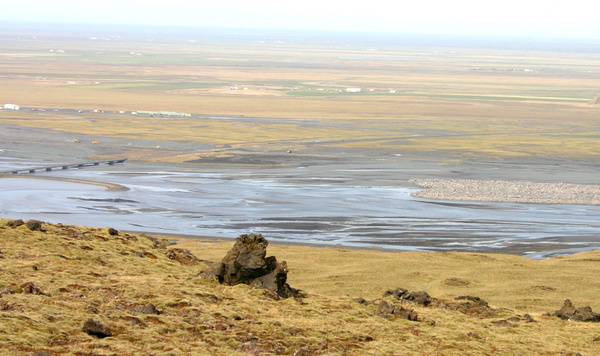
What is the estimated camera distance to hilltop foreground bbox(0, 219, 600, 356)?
1473cm

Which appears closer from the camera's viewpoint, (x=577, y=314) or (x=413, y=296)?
(x=577, y=314)

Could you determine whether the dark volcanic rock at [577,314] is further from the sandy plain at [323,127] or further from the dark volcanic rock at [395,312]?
the sandy plain at [323,127]

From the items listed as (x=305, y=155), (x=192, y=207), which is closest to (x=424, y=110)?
(x=305, y=155)

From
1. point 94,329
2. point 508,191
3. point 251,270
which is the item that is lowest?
point 508,191

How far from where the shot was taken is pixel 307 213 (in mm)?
42875

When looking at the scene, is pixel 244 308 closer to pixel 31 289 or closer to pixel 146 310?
pixel 146 310

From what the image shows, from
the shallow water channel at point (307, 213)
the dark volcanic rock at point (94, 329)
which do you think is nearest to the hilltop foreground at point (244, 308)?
the dark volcanic rock at point (94, 329)

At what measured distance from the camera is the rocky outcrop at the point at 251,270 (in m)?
19.7

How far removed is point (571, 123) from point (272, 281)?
82946 mm

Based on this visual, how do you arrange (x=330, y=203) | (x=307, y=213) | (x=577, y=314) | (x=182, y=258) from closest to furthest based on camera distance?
(x=577, y=314)
(x=182, y=258)
(x=307, y=213)
(x=330, y=203)

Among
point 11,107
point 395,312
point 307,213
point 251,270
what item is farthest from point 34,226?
point 11,107

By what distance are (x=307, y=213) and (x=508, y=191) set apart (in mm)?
15467

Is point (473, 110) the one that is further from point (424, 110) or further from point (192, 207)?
point (192, 207)

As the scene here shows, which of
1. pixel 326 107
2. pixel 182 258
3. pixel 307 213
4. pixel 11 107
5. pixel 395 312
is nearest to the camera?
pixel 395 312
